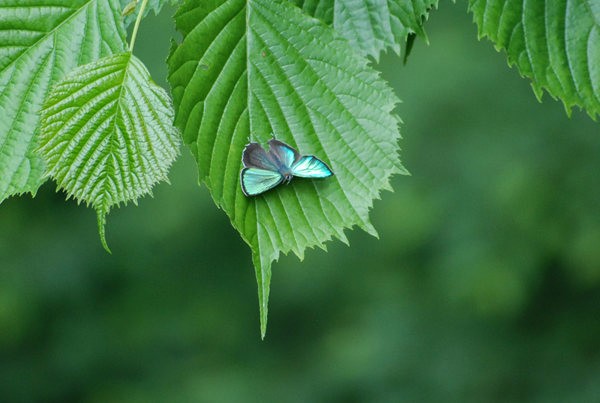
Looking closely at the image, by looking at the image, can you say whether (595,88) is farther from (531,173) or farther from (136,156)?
(531,173)

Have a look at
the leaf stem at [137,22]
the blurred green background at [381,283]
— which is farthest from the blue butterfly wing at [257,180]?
the blurred green background at [381,283]

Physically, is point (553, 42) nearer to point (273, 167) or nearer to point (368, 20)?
point (368, 20)

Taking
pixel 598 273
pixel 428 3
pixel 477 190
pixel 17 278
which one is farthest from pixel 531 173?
pixel 428 3

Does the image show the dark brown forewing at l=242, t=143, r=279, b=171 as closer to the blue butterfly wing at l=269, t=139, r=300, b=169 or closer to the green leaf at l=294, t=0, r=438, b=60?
the blue butterfly wing at l=269, t=139, r=300, b=169

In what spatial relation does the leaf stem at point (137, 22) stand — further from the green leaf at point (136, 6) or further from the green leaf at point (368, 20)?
the green leaf at point (368, 20)

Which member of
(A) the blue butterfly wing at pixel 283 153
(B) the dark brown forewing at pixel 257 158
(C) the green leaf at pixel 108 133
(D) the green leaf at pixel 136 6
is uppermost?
(D) the green leaf at pixel 136 6

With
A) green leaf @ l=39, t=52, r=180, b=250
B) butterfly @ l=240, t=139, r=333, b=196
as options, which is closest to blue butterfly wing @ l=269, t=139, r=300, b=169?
butterfly @ l=240, t=139, r=333, b=196
